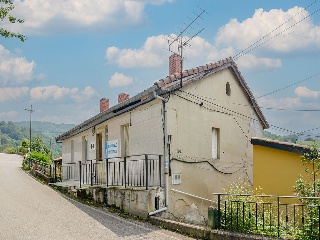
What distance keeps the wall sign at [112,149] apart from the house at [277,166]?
5620 millimetres

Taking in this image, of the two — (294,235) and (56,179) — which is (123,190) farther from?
(56,179)

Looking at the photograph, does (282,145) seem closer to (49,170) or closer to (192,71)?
(192,71)

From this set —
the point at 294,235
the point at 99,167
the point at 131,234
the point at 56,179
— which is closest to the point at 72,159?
the point at 56,179

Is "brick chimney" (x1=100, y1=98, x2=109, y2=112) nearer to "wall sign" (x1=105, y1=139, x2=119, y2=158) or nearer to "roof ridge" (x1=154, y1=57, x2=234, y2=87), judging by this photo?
"wall sign" (x1=105, y1=139, x2=119, y2=158)

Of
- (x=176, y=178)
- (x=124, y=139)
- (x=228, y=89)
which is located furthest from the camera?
(x=228, y=89)

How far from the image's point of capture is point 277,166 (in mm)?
12617

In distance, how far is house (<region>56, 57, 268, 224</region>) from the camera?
11.8 meters

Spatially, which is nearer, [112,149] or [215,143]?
[215,143]

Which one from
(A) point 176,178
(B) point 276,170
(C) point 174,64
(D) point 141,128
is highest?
(C) point 174,64

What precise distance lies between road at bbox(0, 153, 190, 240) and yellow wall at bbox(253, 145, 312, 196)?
188 inches

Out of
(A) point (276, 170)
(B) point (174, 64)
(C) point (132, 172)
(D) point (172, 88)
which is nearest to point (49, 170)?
(C) point (132, 172)

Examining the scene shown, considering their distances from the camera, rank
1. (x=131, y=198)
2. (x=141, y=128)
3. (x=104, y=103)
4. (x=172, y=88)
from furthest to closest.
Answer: (x=104, y=103)
(x=141, y=128)
(x=172, y=88)
(x=131, y=198)

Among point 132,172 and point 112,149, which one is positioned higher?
point 112,149

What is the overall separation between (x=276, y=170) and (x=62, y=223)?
7.30 meters
